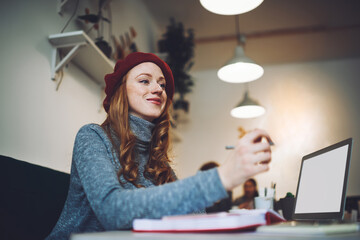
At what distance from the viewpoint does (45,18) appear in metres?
1.78

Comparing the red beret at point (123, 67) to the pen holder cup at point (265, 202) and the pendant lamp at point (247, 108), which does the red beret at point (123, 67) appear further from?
the pendant lamp at point (247, 108)

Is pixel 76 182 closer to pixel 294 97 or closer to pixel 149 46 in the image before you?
pixel 149 46

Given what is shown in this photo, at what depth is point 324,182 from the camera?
1.03m

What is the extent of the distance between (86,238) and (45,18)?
5.21 feet

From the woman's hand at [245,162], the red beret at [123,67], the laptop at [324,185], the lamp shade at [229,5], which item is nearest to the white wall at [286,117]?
the lamp shade at [229,5]

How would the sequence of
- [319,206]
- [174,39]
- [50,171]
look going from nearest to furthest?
[319,206], [50,171], [174,39]

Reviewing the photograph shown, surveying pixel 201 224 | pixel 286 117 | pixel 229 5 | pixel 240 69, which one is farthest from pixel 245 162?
pixel 286 117

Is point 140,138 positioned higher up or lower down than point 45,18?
lower down

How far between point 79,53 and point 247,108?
2.14m

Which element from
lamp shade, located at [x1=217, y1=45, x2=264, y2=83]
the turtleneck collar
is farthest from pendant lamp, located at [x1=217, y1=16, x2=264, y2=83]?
the turtleneck collar

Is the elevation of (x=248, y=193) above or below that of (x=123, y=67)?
below

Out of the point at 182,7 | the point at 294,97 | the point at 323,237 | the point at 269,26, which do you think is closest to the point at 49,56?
the point at 323,237

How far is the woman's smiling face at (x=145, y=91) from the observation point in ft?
4.35

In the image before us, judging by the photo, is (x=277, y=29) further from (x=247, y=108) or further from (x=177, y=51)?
(x=177, y=51)
